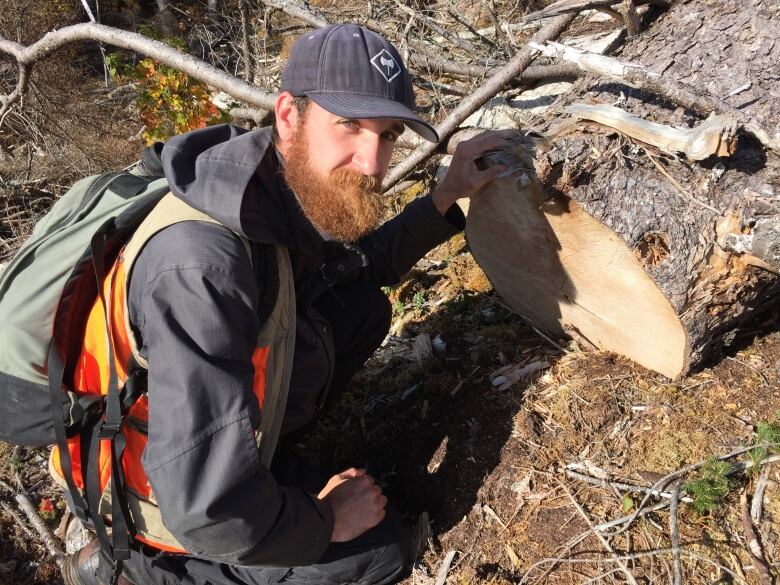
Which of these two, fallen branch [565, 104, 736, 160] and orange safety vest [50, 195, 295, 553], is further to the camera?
fallen branch [565, 104, 736, 160]

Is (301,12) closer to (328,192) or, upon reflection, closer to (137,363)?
(328,192)

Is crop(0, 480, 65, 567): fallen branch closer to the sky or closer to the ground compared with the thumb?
closer to the ground

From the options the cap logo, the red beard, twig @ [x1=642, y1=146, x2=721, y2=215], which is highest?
the cap logo

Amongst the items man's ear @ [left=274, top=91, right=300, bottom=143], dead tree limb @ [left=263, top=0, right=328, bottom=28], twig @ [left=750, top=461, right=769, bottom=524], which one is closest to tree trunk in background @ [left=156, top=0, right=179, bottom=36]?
dead tree limb @ [left=263, top=0, right=328, bottom=28]

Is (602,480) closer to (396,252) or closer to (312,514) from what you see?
(312,514)

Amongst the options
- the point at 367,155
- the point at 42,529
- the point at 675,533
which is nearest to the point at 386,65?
the point at 367,155

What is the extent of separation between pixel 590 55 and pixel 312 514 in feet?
6.25

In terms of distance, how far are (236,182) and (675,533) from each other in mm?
1834

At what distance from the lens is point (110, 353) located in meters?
1.86

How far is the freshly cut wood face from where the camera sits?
2.37 m

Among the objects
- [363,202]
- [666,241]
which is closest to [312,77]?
[363,202]

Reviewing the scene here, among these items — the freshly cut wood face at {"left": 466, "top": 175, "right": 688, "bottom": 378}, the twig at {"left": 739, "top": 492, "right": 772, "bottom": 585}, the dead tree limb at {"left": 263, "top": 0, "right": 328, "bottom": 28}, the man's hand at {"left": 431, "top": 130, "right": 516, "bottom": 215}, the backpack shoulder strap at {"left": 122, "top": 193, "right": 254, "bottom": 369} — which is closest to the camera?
the backpack shoulder strap at {"left": 122, "top": 193, "right": 254, "bottom": 369}

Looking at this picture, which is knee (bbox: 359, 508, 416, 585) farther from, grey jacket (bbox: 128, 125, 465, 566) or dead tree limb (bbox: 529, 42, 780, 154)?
dead tree limb (bbox: 529, 42, 780, 154)

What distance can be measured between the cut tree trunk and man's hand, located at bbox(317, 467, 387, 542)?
118 cm
